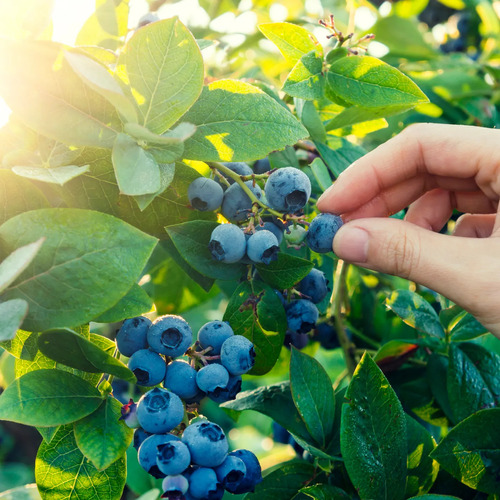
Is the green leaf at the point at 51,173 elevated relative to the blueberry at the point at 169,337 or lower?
elevated

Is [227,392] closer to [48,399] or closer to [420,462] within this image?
[48,399]

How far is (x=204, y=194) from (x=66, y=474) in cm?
49

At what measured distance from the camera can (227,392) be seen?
833mm

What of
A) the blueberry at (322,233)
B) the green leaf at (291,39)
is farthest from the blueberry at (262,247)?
the green leaf at (291,39)

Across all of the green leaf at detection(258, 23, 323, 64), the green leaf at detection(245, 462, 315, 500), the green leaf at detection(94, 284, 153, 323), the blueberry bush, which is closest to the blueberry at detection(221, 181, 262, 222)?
the blueberry bush

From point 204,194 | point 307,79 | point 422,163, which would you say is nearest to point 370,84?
point 307,79

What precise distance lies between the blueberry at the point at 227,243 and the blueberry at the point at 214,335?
0.37ft

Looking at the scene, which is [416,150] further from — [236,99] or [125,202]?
[125,202]

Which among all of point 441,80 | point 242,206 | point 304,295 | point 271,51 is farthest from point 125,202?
point 271,51

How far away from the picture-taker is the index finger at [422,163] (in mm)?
1061

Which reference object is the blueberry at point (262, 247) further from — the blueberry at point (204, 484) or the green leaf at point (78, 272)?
the blueberry at point (204, 484)

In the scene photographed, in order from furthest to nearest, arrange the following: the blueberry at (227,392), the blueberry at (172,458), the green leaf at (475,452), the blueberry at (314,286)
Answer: the blueberry at (314,286), the green leaf at (475,452), the blueberry at (227,392), the blueberry at (172,458)

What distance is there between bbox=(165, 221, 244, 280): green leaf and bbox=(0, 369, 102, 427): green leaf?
253 mm

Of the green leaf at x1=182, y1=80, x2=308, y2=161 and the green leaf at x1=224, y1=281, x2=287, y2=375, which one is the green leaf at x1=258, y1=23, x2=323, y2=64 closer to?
the green leaf at x1=182, y1=80, x2=308, y2=161
